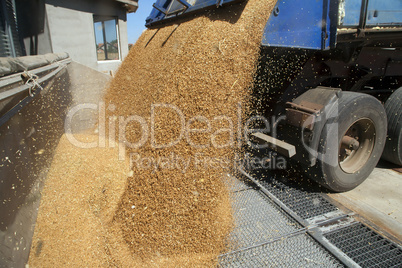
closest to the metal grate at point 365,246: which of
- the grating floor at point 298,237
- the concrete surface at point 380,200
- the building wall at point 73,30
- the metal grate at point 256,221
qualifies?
the grating floor at point 298,237

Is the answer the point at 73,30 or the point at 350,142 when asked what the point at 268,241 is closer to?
the point at 350,142

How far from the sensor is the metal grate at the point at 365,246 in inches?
77.8

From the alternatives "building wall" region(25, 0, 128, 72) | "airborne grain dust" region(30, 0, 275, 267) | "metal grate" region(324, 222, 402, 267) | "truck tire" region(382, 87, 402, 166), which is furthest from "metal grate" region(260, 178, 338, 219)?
"building wall" region(25, 0, 128, 72)

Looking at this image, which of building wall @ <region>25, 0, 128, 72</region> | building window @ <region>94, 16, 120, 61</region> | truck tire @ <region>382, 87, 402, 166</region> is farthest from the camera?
building window @ <region>94, 16, 120, 61</region>

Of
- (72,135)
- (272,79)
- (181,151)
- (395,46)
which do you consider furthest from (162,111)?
(395,46)

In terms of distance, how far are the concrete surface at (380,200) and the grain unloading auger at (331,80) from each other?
14 centimetres

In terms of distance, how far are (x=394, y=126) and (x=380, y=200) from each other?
1.05m

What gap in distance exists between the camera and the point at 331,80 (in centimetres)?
312

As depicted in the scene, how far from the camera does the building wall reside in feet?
25.7

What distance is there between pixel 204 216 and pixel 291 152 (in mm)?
1132

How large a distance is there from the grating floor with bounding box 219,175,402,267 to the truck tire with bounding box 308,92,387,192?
31 cm

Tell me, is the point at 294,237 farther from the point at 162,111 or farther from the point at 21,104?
the point at 21,104

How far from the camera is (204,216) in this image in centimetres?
214

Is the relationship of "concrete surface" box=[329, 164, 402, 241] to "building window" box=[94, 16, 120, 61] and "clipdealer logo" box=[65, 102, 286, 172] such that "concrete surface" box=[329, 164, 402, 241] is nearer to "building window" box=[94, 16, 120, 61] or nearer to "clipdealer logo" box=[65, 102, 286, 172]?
"clipdealer logo" box=[65, 102, 286, 172]
